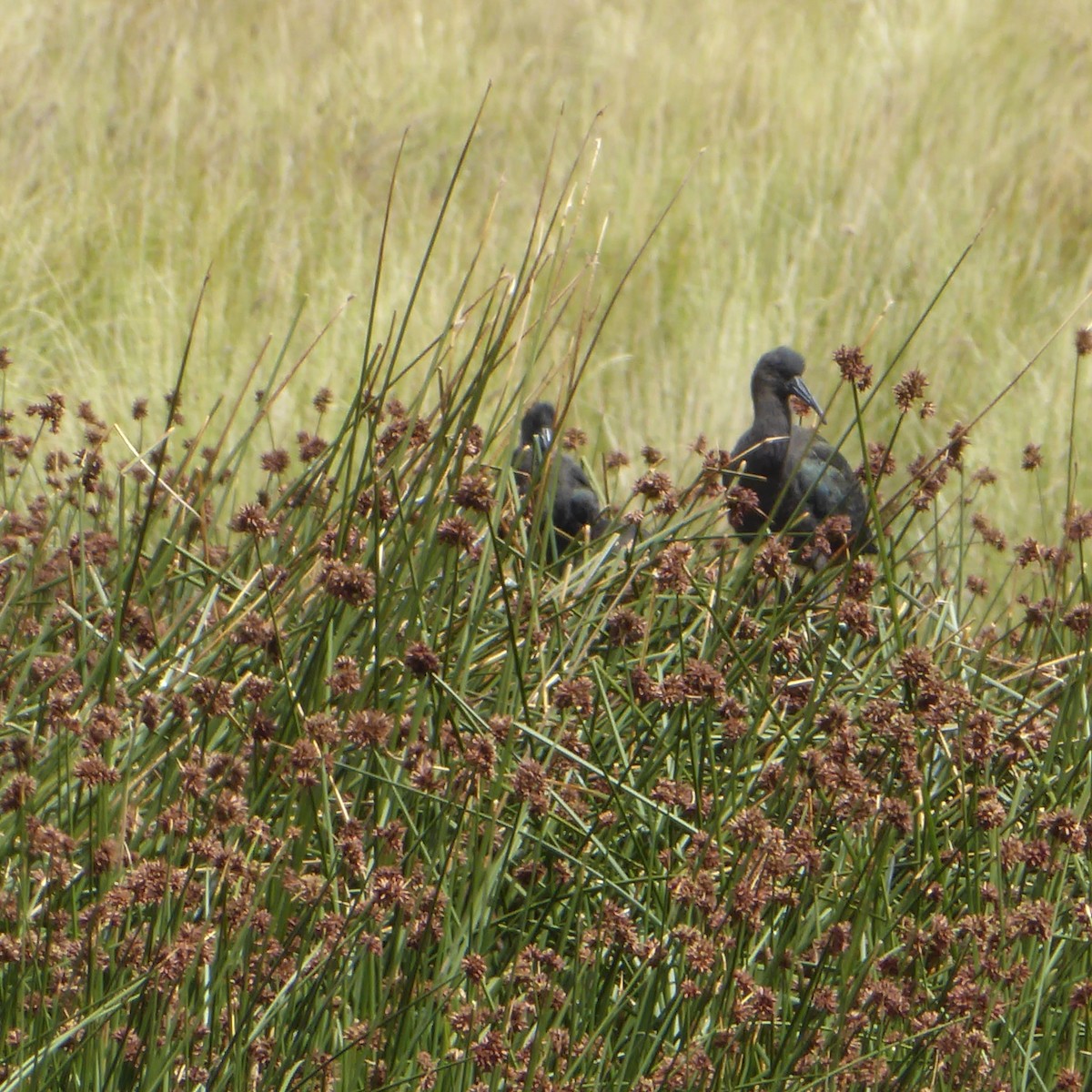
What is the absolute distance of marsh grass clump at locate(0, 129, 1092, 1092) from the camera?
1.93m

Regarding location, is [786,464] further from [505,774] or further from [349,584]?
[349,584]

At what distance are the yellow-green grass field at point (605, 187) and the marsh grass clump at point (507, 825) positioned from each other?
2.81 m

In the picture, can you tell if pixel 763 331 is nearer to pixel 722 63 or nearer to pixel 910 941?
pixel 722 63

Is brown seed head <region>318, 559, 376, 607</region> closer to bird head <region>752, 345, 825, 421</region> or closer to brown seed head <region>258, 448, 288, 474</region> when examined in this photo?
brown seed head <region>258, 448, 288, 474</region>

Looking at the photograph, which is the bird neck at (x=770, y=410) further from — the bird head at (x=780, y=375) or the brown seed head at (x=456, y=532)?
the brown seed head at (x=456, y=532)

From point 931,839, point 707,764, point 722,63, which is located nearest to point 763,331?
point 722,63

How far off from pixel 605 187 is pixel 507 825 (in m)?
5.43

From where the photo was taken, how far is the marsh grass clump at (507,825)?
193 centimetres

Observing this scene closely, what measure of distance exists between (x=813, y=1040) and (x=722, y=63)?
758 centimetres

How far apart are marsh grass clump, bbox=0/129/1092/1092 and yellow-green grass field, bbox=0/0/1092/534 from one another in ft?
9.23

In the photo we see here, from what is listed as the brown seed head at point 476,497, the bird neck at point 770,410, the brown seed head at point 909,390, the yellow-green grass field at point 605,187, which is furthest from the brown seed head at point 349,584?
the yellow-green grass field at point 605,187

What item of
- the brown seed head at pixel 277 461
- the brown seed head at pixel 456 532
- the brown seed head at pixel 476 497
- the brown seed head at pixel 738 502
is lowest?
the brown seed head at pixel 277 461

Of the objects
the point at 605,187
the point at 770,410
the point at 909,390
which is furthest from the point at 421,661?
the point at 605,187

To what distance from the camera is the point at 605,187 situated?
7.35m
